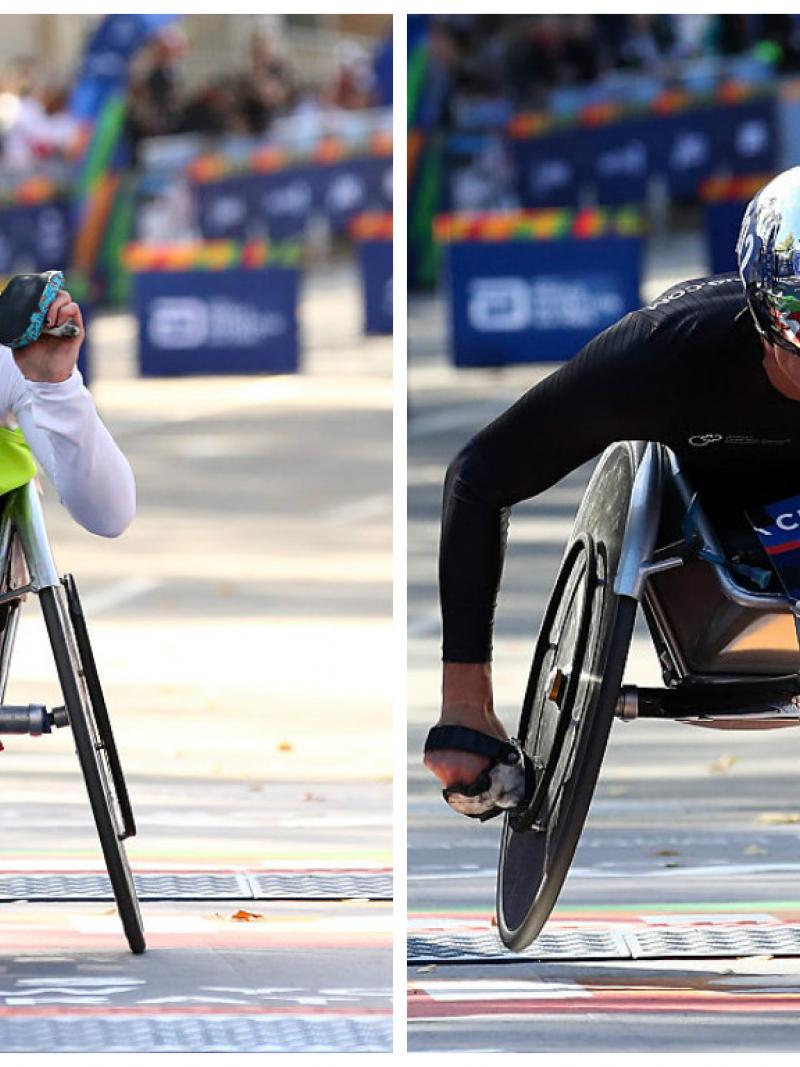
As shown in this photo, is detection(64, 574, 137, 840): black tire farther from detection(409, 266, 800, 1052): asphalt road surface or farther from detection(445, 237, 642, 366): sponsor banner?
detection(445, 237, 642, 366): sponsor banner

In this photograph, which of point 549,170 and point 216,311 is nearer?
point 216,311

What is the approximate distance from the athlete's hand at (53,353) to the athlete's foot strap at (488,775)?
3.62 feet

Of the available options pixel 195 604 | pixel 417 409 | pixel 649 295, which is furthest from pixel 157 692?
pixel 649 295

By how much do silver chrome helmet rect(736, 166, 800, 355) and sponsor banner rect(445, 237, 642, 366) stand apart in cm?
1298

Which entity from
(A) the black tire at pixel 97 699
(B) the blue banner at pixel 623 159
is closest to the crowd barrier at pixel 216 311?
(B) the blue banner at pixel 623 159

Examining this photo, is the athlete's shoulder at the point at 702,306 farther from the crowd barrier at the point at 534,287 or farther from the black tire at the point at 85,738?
the crowd barrier at the point at 534,287

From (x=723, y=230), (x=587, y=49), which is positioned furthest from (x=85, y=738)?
(x=587, y=49)

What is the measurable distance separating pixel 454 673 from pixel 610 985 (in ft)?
2.84

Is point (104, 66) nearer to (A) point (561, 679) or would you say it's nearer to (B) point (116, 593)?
(B) point (116, 593)

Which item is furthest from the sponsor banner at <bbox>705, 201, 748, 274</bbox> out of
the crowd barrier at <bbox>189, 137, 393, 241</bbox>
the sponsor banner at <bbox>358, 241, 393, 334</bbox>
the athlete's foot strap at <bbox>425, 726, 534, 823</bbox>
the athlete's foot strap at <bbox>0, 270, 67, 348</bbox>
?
the athlete's foot strap at <bbox>425, 726, 534, 823</bbox>

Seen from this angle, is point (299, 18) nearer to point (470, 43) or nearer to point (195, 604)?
point (470, 43)

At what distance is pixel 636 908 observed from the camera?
6500 mm

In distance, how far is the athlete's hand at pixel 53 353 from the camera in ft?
18.5

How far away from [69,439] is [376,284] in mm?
17049
